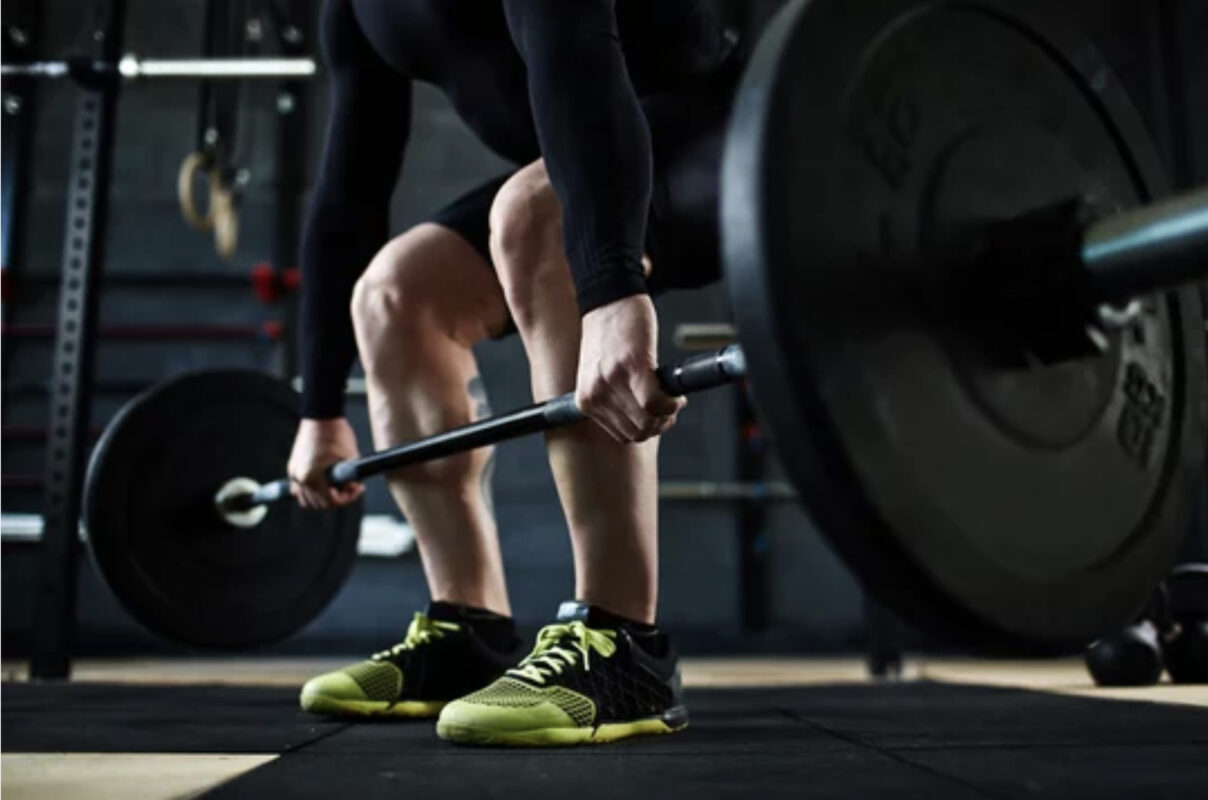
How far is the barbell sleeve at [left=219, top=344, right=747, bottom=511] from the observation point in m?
0.92

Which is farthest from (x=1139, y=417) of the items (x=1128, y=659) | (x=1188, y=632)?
(x=1188, y=632)

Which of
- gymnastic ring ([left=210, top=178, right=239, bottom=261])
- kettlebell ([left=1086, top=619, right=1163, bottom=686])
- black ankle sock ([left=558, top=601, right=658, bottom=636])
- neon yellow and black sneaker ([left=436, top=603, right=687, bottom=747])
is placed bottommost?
kettlebell ([left=1086, top=619, right=1163, bottom=686])

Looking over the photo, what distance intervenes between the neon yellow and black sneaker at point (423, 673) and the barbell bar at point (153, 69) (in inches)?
66.2

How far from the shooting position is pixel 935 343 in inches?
29.8

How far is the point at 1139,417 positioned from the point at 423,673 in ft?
2.83

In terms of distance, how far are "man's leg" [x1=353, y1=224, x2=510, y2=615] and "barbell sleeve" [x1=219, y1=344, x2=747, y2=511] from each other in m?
0.09

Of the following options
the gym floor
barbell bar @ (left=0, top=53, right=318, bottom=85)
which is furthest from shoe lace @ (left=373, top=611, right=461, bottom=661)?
barbell bar @ (left=0, top=53, right=318, bottom=85)

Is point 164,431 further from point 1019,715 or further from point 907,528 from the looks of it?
point 907,528

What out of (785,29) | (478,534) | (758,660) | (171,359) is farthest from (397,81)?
(171,359)

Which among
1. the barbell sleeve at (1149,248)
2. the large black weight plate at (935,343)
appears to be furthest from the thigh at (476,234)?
the barbell sleeve at (1149,248)

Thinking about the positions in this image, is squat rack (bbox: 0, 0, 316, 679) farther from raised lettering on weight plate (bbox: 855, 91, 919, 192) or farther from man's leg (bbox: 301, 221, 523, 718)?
raised lettering on weight plate (bbox: 855, 91, 919, 192)

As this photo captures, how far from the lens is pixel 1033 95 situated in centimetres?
85

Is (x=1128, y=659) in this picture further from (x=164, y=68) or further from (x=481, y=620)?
(x=164, y=68)

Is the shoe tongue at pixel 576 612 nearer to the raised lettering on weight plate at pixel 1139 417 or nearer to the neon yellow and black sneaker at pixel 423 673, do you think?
the neon yellow and black sneaker at pixel 423 673
